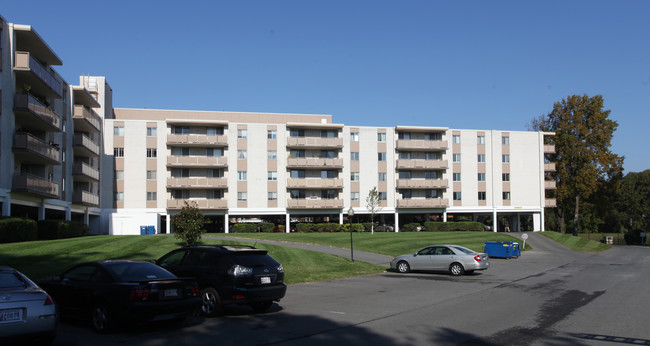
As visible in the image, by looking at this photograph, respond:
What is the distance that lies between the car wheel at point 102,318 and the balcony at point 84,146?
42324mm

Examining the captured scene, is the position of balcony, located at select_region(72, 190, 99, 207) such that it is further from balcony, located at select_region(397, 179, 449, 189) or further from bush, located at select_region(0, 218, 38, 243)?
balcony, located at select_region(397, 179, 449, 189)

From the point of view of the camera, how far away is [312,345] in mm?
8719

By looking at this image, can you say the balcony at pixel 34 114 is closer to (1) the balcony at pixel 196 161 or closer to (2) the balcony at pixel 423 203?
(1) the balcony at pixel 196 161

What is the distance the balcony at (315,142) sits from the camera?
65438 millimetres

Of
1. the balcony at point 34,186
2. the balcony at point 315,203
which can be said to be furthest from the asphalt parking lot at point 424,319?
the balcony at point 315,203

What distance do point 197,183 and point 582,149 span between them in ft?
163

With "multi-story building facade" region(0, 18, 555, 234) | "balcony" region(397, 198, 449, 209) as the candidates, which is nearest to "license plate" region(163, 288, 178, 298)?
"multi-story building facade" region(0, 18, 555, 234)

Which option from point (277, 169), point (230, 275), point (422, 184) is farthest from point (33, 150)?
point (422, 184)

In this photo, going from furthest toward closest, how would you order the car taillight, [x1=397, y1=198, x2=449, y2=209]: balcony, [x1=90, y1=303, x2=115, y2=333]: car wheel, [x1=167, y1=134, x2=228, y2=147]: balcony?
[x1=397, y1=198, x2=449, y2=209]: balcony → [x1=167, y1=134, x2=228, y2=147]: balcony → [x1=90, y1=303, x2=115, y2=333]: car wheel → the car taillight

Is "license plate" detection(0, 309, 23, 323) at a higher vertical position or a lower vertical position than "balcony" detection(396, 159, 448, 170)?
lower

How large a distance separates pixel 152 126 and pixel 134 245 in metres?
35.4

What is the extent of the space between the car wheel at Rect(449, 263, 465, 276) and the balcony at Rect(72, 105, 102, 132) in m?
37.7

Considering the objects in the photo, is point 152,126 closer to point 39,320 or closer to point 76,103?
point 76,103

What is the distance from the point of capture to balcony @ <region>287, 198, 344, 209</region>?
64.7 meters
